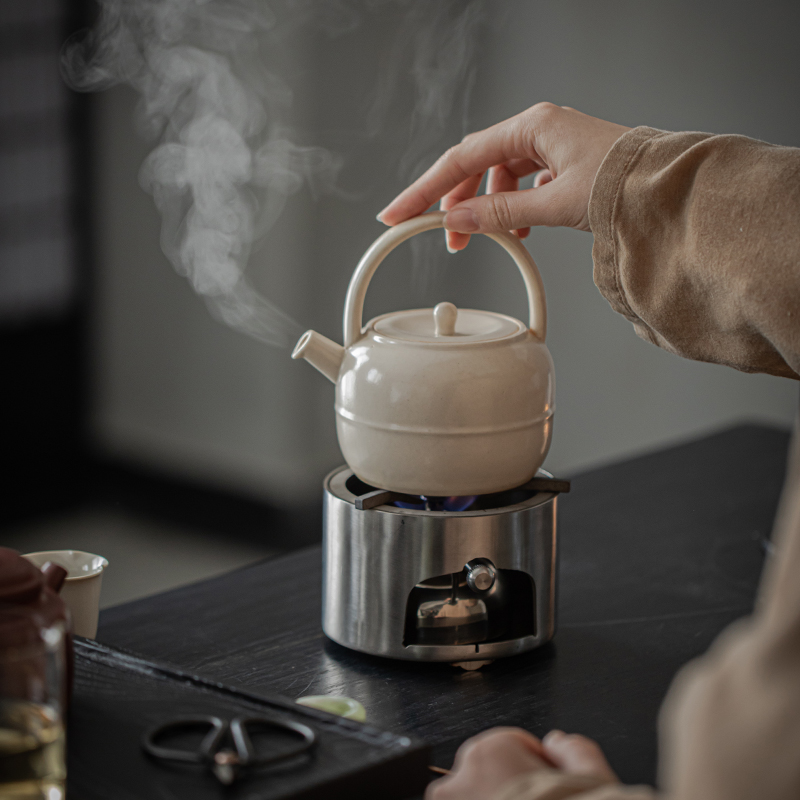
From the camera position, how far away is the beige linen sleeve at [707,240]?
966 mm

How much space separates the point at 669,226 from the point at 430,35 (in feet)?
9.42

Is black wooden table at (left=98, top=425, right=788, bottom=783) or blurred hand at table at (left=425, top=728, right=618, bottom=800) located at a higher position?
blurred hand at table at (left=425, top=728, right=618, bottom=800)

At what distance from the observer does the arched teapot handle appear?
1.04m

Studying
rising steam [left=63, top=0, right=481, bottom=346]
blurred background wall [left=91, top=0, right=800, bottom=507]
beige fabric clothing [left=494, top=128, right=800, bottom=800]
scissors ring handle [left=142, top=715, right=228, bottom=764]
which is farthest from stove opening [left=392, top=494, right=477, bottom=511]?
rising steam [left=63, top=0, right=481, bottom=346]

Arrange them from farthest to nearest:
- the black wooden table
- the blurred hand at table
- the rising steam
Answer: the rising steam → the black wooden table → the blurred hand at table

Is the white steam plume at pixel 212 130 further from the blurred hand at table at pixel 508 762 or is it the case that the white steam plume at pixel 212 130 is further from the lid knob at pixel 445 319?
the blurred hand at table at pixel 508 762

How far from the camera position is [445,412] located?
98 centimetres

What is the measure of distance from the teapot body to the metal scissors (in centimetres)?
35

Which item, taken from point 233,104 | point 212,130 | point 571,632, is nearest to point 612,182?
point 571,632

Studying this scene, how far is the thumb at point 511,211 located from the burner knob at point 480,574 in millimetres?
363

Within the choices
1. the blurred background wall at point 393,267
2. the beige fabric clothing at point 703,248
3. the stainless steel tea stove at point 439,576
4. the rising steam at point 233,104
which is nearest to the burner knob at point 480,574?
the stainless steel tea stove at point 439,576

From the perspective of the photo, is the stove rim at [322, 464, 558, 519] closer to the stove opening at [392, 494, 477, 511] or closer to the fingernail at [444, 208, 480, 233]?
the stove opening at [392, 494, 477, 511]

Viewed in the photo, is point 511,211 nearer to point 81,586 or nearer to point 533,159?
point 533,159

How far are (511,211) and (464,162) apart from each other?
11 cm
